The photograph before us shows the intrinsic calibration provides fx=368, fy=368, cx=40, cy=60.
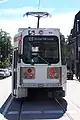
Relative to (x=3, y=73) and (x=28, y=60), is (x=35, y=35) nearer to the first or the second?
(x=28, y=60)

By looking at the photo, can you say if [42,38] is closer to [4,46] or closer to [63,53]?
[63,53]

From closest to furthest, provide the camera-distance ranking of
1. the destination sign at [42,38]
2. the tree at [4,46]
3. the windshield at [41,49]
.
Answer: the windshield at [41,49]
the destination sign at [42,38]
the tree at [4,46]

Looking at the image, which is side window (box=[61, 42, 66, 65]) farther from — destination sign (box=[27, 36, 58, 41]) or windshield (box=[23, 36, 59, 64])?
destination sign (box=[27, 36, 58, 41])

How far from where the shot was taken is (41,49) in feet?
55.7

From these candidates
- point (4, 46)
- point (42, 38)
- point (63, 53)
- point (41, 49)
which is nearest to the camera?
point (41, 49)

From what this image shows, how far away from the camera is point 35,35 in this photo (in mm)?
17094

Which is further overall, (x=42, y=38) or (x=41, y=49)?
(x=42, y=38)

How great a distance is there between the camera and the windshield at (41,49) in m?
16.7

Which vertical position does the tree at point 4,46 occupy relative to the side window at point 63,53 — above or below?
above

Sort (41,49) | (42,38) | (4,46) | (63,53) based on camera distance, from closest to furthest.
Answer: (41,49) < (42,38) < (63,53) < (4,46)

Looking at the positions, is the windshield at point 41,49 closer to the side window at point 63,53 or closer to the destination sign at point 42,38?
the destination sign at point 42,38

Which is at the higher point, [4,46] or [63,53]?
[4,46]

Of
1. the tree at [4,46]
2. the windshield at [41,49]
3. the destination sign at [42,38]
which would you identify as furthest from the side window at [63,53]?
the tree at [4,46]

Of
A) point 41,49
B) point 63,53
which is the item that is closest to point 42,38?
point 41,49
